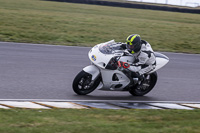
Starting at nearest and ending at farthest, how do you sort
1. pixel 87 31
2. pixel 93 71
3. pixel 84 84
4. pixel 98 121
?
pixel 98 121
pixel 93 71
pixel 84 84
pixel 87 31

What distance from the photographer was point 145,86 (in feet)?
28.9

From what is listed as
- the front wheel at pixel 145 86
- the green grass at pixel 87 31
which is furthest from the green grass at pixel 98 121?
the green grass at pixel 87 31

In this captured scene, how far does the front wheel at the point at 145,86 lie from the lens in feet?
28.7

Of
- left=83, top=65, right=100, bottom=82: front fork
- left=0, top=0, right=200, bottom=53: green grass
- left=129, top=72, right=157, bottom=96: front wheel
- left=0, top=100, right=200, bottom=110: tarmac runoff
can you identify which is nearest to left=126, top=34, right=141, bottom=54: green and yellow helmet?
left=83, top=65, right=100, bottom=82: front fork

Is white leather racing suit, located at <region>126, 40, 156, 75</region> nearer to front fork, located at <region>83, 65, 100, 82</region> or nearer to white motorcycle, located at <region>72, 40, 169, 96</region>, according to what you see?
white motorcycle, located at <region>72, 40, 169, 96</region>

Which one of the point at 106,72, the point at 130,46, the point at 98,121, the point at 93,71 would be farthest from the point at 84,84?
the point at 98,121

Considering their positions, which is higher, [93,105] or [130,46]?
[130,46]

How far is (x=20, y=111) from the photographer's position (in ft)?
21.2

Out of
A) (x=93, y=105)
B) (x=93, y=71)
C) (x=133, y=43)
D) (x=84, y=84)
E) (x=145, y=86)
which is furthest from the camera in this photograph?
(x=145, y=86)

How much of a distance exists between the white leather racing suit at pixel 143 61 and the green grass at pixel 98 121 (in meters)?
1.28

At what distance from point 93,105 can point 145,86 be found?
173 centimetres

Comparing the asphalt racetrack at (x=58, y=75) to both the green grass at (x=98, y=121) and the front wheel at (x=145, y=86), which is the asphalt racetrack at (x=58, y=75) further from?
the green grass at (x=98, y=121)

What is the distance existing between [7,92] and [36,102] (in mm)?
975

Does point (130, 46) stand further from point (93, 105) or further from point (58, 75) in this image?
point (58, 75)
